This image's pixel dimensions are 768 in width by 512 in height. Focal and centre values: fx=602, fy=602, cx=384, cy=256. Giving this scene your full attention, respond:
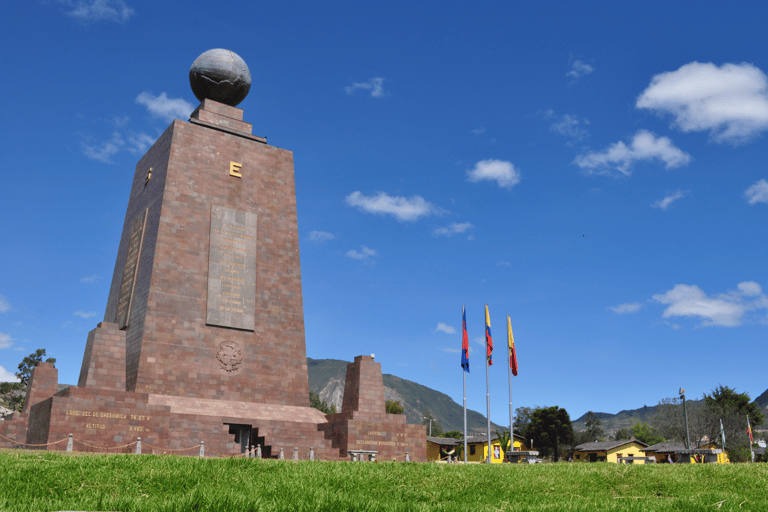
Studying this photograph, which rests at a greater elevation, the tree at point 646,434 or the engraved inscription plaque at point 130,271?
the engraved inscription plaque at point 130,271

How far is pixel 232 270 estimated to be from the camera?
88.0 feet

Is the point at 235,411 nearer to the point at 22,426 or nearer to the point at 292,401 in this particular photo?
the point at 292,401

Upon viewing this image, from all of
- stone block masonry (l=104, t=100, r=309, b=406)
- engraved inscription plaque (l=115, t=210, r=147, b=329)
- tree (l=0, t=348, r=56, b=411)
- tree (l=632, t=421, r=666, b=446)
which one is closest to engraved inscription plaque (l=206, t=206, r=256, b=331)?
stone block masonry (l=104, t=100, r=309, b=406)

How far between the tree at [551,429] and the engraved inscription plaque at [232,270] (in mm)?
49292

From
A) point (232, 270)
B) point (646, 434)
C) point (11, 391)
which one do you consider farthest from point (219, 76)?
point (646, 434)

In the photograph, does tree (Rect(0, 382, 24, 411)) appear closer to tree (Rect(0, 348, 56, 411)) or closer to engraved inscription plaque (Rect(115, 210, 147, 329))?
tree (Rect(0, 348, 56, 411))

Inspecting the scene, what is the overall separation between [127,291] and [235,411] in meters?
7.99

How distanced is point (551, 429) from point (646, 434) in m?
41.8

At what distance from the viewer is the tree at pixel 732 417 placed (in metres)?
65.9

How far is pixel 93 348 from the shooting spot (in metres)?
22.4

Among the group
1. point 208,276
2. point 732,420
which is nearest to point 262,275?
point 208,276

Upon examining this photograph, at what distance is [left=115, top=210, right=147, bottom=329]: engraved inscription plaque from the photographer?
87.1 feet

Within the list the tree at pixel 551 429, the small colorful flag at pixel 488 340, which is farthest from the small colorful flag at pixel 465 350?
the tree at pixel 551 429

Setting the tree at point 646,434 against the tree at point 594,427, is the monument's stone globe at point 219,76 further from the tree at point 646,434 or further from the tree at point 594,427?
the tree at point 594,427
